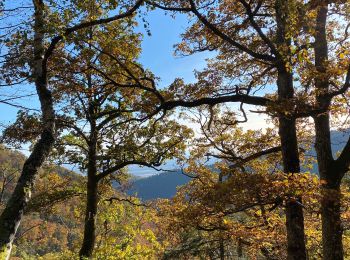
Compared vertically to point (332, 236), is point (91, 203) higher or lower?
higher

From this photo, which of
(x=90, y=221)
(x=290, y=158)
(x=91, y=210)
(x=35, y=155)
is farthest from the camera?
(x=91, y=210)

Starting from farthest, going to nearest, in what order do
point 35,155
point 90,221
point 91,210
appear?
point 91,210 → point 90,221 → point 35,155

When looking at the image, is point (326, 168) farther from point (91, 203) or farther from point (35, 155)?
point (91, 203)

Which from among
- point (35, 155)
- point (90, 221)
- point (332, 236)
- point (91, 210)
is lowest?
point (332, 236)

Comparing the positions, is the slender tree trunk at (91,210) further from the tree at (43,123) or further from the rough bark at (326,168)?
the rough bark at (326,168)

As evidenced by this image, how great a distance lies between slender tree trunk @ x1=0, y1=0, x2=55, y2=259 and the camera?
18.3 feet

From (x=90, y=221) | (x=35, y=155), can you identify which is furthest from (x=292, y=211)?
(x=90, y=221)

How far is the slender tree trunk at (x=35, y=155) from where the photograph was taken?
219 inches

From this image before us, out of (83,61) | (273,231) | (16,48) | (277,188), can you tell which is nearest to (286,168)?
(277,188)

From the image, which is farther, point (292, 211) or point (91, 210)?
point (91, 210)

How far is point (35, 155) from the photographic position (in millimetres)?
6340

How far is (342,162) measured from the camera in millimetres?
9031

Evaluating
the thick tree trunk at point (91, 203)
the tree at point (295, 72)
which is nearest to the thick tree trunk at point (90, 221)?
the thick tree trunk at point (91, 203)

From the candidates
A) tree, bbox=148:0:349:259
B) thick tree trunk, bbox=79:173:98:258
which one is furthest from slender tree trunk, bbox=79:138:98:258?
tree, bbox=148:0:349:259
